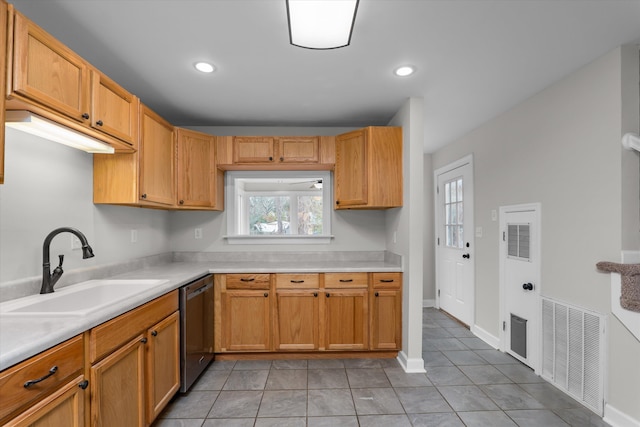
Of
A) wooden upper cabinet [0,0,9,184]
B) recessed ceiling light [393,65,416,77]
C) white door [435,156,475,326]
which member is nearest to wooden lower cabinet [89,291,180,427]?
wooden upper cabinet [0,0,9,184]

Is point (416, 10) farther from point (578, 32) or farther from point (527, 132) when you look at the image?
point (527, 132)

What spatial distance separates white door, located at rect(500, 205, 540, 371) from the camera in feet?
8.57

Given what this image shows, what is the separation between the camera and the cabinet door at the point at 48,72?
1.29 metres

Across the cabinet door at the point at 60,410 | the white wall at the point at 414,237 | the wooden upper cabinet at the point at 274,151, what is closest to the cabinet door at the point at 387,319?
the white wall at the point at 414,237

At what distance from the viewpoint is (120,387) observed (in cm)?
157

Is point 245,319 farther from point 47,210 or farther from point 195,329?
point 47,210

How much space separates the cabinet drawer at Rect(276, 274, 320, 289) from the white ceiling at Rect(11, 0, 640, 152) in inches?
62.3

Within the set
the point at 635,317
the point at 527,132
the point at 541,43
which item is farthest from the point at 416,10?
the point at 635,317

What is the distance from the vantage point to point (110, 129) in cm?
193

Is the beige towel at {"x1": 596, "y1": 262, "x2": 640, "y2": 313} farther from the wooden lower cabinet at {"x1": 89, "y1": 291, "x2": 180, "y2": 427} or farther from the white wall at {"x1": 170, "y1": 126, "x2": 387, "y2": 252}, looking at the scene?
the wooden lower cabinet at {"x1": 89, "y1": 291, "x2": 180, "y2": 427}

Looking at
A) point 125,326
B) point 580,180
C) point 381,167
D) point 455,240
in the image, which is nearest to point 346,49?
point 381,167

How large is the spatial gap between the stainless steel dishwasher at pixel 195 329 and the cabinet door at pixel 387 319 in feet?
4.88

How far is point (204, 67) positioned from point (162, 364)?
2.01 metres

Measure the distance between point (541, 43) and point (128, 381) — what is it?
3046 mm
